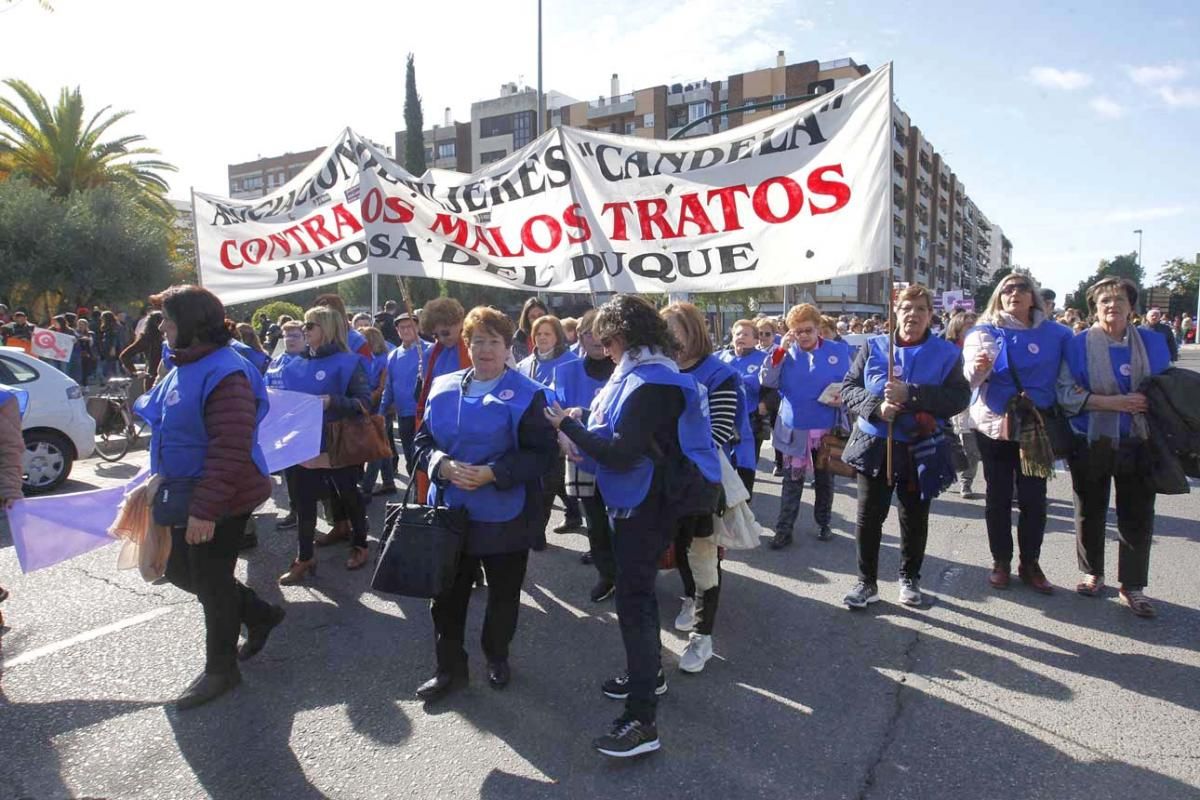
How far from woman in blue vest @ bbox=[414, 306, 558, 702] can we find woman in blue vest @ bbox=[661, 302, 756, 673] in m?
0.76

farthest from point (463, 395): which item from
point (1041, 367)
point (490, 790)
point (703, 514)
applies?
point (1041, 367)

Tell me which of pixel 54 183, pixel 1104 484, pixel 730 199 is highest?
pixel 54 183

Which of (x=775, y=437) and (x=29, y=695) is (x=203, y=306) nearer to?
(x=29, y=695)

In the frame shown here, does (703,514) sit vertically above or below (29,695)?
above

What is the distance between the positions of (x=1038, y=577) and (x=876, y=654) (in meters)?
1.55

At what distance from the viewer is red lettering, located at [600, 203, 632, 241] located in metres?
5.62

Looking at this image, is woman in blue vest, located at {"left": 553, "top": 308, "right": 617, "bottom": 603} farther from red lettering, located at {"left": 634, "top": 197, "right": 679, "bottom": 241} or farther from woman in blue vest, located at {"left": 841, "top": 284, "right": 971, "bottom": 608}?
woman in blue vest, located at {"left": 841, "top": 284, "right": 971, "bottom": 608}

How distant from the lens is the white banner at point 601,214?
15.4 feet

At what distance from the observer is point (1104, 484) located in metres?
4.52

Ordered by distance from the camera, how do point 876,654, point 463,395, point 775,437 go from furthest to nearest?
point 775,437, point 876,654, point 463,395

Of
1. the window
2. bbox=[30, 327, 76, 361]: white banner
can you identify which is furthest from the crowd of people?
bbox=[30, 327, 76, 361]: white banner

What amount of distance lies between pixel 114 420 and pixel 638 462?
9.47 metres

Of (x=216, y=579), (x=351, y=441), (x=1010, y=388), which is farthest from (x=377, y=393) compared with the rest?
(x=1010, y=388)

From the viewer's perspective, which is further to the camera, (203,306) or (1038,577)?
(1038,577)
